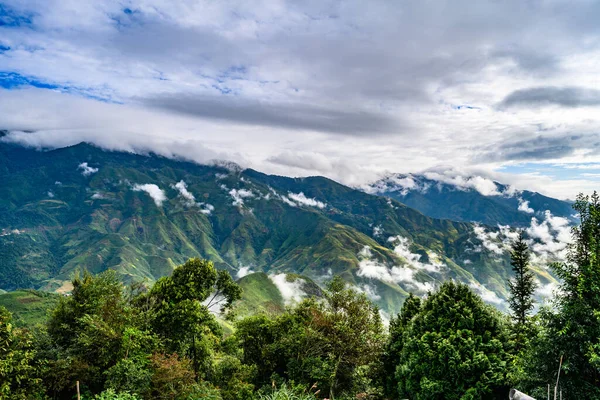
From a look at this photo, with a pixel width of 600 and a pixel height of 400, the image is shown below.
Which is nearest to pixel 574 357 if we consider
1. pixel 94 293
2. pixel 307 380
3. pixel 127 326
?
pixel 307 380

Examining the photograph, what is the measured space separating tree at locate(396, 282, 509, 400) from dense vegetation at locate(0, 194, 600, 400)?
0.25 ft

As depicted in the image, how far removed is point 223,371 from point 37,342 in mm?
15789

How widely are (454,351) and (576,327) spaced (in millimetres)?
7627

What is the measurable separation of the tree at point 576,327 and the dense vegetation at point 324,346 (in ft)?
0.17

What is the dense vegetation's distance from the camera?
1612 cm

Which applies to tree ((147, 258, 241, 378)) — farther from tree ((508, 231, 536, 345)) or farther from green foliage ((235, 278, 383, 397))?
tree ((508, 231, 536, 345))

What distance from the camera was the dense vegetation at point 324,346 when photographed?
16125mm

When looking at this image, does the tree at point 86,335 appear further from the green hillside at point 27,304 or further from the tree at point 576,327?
the green hillside at point 27,304

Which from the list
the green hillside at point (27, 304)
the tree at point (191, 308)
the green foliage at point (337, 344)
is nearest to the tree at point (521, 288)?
the green foliage at point (337, 344)

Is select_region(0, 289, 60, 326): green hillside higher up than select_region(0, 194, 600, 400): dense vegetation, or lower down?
lower down

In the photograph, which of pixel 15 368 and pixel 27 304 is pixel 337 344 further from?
pixel 27 304

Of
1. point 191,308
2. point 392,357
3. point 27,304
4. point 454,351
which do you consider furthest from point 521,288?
point 27,304

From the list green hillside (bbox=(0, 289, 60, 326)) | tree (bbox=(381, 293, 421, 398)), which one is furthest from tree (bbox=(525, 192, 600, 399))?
green hillside (bbox=(0, 289, 60, 326))

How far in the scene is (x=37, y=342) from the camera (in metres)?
23.8
